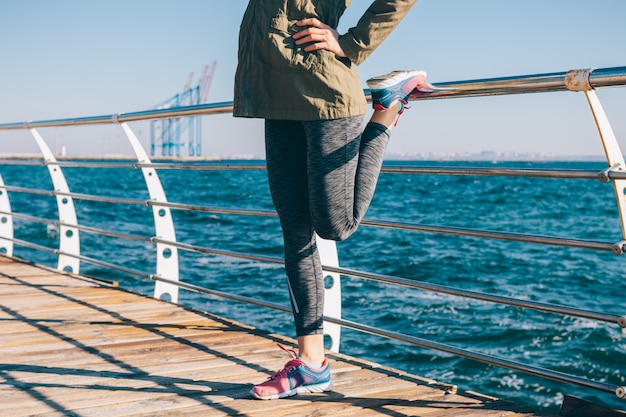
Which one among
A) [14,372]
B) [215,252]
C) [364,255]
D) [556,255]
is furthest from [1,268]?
[556,255]

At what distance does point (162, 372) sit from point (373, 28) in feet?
3.64

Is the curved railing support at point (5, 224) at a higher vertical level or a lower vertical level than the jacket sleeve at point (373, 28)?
lower

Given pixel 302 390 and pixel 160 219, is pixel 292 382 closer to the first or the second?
pixel 302 390

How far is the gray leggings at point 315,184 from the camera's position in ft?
4.92

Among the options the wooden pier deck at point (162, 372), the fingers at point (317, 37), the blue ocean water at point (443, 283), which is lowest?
the blue ocean water at point (443, 283)

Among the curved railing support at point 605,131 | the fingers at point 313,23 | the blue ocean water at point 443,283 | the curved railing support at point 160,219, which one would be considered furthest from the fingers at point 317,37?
the curved railing support at point 160,219

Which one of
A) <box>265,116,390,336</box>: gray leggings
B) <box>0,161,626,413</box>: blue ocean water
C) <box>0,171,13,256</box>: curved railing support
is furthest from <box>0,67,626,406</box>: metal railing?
<box>0,171,13,256</box>: curved railing support

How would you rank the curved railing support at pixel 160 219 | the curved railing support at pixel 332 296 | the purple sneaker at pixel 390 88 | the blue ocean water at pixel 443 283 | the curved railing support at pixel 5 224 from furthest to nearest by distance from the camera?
1. the blue ocean water at pixel 443 283
2. the curved railing support at pixel 5 224
3. the curved railing support at pixel 160 219
4. the curved railing support at pixel 332 296
5. the purple sneaker at pixel 390 88

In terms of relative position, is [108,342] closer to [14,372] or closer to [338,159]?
[14,372]

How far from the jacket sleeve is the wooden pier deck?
811 mm

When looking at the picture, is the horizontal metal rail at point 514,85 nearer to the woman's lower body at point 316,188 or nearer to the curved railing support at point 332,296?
the woman's lower body at point 316,188

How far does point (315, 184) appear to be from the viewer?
1520 mm

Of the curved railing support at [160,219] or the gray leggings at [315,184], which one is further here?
the curved railing support at [160,219]

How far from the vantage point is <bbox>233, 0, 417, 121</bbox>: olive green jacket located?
4.61 feet
